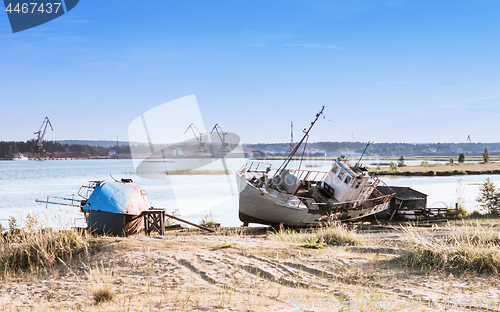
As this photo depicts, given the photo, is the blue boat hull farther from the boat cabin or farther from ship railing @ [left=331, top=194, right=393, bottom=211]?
the boat cabin

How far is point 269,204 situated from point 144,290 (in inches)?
534

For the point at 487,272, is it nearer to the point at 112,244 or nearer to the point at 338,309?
the point at 338,309

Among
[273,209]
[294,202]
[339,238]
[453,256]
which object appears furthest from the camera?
[294,202]

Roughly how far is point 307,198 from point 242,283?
14.5 m

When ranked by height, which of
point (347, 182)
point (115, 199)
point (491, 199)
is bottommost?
point (491, 199)

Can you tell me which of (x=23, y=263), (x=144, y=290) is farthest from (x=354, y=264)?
(x=23, y=263)

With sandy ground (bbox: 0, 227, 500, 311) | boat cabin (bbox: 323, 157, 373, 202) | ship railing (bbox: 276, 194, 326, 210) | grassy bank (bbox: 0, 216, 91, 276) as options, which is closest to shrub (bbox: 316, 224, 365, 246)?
sandy ground (bbox: 0, 227, 500, 311)

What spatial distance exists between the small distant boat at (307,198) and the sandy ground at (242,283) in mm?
10359

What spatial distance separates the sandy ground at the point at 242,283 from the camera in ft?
22.3

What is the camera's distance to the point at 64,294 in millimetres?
7711

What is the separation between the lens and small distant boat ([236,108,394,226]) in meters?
21.0

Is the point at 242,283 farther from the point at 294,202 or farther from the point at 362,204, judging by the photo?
the point at 362,204

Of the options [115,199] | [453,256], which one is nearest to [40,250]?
[115,199]

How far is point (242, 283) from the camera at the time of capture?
7.91 m
